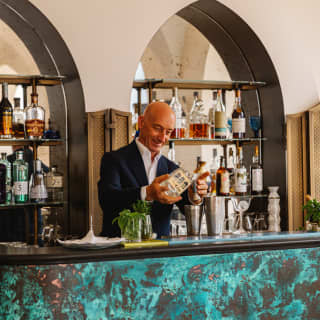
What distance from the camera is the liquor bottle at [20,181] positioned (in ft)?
13.2

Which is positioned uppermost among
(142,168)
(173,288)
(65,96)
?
(65,96)

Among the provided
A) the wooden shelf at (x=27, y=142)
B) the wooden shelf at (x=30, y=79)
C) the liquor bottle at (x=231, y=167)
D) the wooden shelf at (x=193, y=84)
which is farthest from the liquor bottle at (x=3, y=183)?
the liquor bottle at (x=231, y=167)

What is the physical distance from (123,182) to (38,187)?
995 mm

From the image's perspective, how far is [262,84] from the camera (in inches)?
186

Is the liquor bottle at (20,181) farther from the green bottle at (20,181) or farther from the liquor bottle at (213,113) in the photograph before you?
the liquor bottle at (213,113)

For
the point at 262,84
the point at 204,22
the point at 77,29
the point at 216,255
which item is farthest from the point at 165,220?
the point at 204,22

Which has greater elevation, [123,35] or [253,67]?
[123,35]

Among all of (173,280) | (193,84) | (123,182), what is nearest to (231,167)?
(193,84)

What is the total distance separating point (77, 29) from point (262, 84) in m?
1.59

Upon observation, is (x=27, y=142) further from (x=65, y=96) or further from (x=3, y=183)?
(x=65, y=96)

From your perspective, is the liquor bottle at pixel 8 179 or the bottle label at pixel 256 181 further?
the bottle label at pixel 256 181

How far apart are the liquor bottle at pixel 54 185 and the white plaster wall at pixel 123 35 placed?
571mm

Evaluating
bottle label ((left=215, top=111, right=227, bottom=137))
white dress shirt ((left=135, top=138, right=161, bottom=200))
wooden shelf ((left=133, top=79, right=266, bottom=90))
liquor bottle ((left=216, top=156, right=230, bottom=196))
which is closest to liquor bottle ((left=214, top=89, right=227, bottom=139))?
bottle label ((left=215, top=111, right=227, bottom=137))

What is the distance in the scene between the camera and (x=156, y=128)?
3256mm
